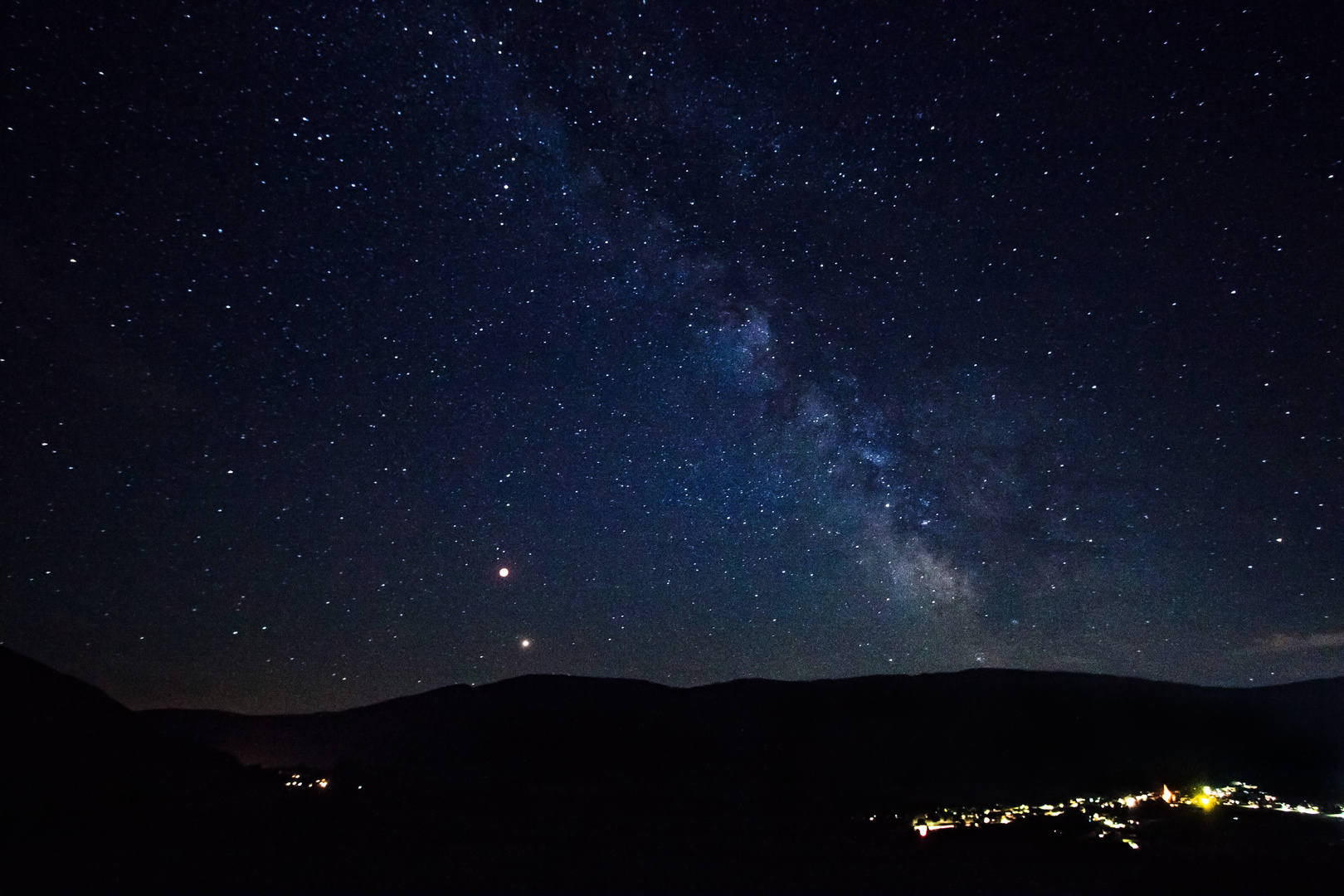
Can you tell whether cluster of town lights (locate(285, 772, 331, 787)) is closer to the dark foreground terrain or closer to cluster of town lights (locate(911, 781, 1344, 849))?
the dark foreground terrain

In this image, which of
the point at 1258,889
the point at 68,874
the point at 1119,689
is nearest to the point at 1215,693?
the point at 1119,689

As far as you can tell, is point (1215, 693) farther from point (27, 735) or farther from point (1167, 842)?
point (27, 735)

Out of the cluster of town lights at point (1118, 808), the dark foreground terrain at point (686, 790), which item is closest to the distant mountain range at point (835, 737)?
the dark foreground terrain at point (686, 790)

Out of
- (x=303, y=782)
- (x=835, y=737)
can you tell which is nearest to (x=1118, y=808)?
(x=835, y=737)

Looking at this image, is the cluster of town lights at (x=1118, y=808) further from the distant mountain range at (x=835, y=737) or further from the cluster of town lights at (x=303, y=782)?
the cluster of town lights at (x=303, y=782)

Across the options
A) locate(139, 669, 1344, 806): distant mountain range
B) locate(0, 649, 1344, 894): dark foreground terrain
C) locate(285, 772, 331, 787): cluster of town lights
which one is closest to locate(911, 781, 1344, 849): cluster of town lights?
locate(0, 649, 1344, 894): dark foreground terrain
